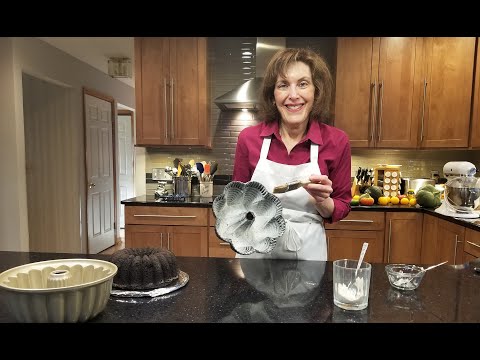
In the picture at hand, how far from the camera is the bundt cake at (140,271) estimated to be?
0.90 metres

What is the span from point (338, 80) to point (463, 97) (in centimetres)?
104

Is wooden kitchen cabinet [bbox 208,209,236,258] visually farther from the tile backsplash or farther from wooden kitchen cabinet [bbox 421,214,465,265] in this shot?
wooden kitchen cabinet [bbox 421,214,465,265]

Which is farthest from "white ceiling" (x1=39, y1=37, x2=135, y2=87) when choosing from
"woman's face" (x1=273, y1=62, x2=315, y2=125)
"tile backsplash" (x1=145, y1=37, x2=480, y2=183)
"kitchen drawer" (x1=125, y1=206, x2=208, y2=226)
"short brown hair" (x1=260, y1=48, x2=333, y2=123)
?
"woman's face" (x1=273, y1=62, x2=315, y2=125)

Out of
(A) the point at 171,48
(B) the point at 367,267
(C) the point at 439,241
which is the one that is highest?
(A) the point at 171,48

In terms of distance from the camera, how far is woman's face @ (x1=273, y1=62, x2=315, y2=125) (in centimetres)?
132

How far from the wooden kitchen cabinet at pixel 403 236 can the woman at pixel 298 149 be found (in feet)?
4.97

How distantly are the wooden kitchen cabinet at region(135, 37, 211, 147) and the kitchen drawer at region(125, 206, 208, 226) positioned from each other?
0.67m

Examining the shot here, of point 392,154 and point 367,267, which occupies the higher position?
point 392,154

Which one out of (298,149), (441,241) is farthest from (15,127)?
(441,241)
